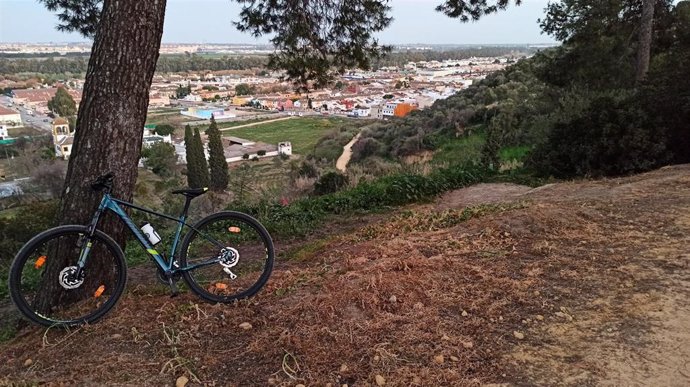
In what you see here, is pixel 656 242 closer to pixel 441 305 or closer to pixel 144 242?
pixel 441 305

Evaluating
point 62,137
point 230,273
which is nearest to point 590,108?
A: point 230,273

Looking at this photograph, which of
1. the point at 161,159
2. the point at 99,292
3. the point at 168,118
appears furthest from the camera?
the point at 168,118

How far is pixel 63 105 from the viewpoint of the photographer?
40938mm

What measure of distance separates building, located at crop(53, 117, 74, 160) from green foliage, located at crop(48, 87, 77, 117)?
650 centimetres

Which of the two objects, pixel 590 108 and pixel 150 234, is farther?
pixel 590 108

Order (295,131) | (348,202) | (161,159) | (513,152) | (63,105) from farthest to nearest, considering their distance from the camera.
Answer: (63,105) < (295,131) < (161,159) < (513,152) < (348,202)

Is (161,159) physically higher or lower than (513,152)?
lower

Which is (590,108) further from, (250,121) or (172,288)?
(250,121)

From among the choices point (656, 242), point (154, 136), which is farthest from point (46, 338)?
point (154, 136)

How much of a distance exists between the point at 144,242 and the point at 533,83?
84.4 ft

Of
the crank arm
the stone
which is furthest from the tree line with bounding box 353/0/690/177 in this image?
the stone

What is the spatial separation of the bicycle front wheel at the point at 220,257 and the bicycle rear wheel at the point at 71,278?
44 cm

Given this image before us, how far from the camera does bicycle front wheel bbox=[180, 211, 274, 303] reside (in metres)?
3.33

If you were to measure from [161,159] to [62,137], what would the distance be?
1087 centimetres
